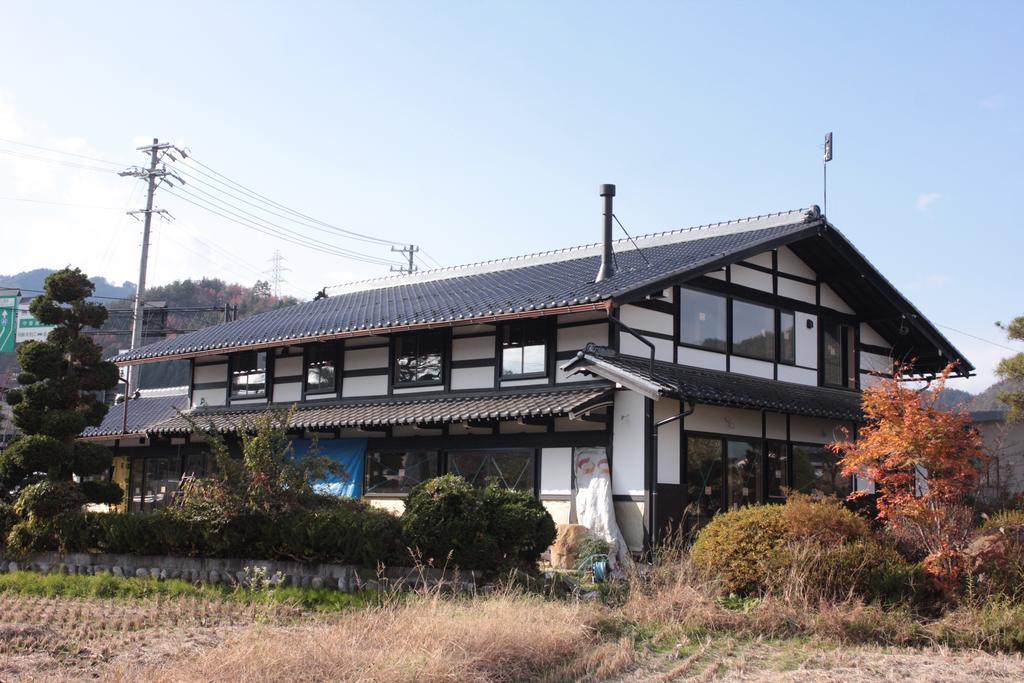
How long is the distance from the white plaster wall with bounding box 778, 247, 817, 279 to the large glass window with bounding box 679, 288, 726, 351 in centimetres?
205

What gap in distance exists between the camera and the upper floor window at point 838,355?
65.7ft

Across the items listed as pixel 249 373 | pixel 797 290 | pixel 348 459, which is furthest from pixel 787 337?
pixel 249 373

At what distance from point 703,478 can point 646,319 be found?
2696 millimetres

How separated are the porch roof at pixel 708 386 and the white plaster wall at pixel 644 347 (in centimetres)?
10

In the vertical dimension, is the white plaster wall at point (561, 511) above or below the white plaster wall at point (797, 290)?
below

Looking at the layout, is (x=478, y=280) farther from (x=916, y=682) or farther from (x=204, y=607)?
(x=916, y=682)

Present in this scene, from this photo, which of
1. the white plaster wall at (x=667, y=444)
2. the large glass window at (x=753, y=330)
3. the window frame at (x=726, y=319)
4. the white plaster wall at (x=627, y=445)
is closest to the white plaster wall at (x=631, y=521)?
the white plaster wall at (x=627, y=445)

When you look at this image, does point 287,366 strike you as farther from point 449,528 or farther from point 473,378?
point 449,528

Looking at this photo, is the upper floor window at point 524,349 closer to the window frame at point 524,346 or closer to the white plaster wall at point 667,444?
the window frame at point 524,346

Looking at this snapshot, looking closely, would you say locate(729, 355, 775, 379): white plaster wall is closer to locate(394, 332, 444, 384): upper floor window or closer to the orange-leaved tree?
locate(394, 332, 444, 384): upper floor window

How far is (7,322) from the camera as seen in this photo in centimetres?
2659

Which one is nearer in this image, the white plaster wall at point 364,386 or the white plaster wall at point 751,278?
the white plaster wall at point 751,278

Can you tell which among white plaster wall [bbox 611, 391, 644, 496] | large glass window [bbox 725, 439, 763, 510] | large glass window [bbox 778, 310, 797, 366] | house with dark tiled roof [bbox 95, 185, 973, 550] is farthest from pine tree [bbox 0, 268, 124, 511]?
large glass window [bbox 778, 310, 797, 366]

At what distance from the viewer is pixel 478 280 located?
21422 mm
